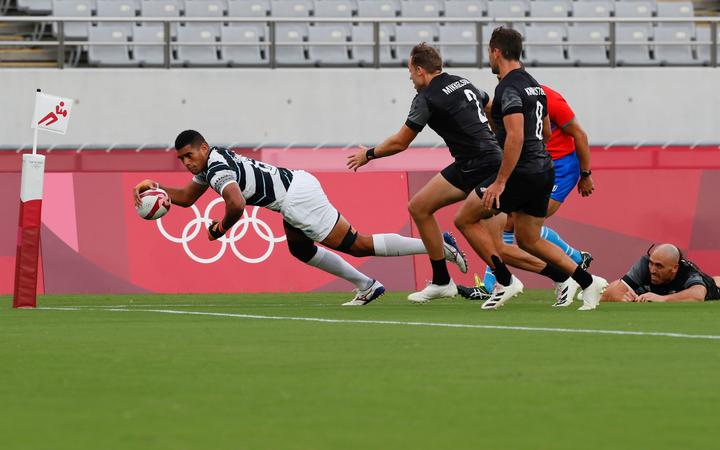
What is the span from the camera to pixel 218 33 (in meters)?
24.5

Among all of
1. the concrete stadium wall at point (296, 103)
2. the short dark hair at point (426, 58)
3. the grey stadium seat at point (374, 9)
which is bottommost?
the short dark hair at point (426, 58)

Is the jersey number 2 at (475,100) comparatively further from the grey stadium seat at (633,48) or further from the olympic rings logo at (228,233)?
the grey stadium seat at (633,48)

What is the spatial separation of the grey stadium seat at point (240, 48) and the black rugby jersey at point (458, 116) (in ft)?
42.1

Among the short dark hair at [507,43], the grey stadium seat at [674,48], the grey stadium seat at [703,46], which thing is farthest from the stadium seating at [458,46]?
the short dark hair at [507,43]

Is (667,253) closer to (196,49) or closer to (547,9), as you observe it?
(196,49)

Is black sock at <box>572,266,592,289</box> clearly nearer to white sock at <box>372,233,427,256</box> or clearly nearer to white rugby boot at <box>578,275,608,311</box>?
white rugby boot at <box>578,275,608,311</box>

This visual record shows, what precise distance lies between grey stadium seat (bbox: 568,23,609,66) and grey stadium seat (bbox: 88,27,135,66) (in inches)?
292

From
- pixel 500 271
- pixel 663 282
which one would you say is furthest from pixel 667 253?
pixel 500 271

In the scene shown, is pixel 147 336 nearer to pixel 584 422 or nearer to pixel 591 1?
pixel 584 422

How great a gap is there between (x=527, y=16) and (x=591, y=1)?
1221 millimetres

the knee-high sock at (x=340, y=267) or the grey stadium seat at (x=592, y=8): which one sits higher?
the grey stadium seat at (x=592, y=8)

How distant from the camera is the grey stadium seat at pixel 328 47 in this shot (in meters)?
24.3

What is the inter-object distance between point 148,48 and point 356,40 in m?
3.42

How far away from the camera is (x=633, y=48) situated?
2530cm
